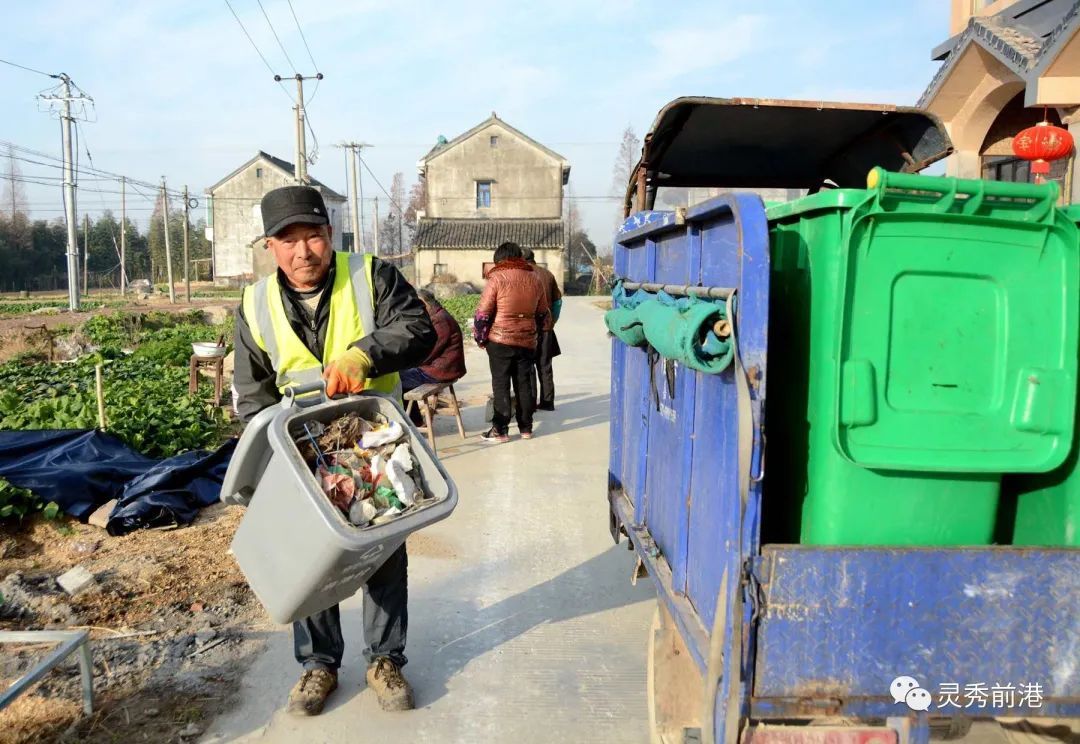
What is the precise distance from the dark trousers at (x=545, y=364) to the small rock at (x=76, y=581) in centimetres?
468

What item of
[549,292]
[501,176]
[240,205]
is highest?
[501,176]

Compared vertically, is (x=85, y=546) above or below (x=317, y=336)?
below

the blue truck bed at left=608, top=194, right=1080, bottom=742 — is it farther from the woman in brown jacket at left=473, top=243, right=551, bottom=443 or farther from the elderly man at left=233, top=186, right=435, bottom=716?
the woman in brown jacket at left=473, top=243, right=551, bottom=443

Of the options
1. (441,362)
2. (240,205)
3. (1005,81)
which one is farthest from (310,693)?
(240,205)

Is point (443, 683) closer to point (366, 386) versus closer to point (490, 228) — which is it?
point (366, 386)

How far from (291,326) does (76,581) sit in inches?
87.5

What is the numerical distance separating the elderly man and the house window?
145 feet

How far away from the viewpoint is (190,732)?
114 inches

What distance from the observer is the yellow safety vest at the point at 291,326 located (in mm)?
2826

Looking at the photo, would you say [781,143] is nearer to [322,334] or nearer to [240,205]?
[322,334]

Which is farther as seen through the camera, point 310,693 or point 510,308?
point 510,308

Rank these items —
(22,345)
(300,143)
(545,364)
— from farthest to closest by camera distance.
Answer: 1. (300,143)
2. (22,345)
3. (545,364)

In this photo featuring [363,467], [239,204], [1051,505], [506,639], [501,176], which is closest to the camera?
[1051,505]

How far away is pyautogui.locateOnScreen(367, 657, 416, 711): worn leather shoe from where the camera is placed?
3.03 metres
